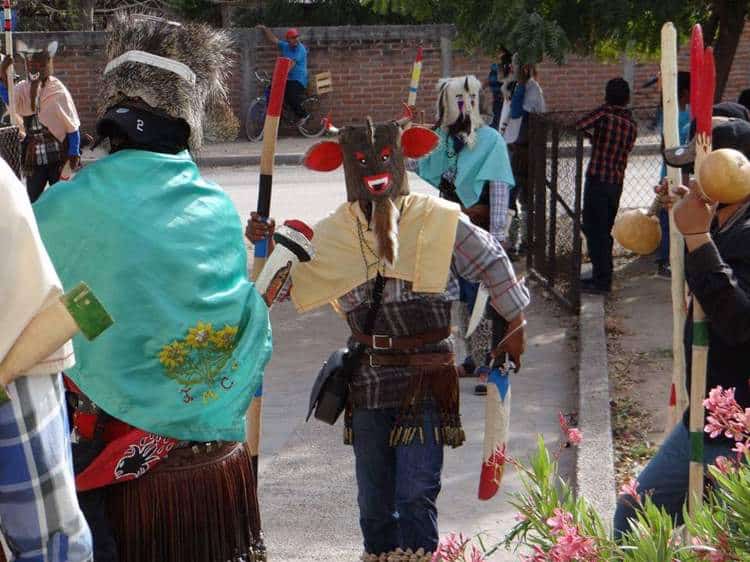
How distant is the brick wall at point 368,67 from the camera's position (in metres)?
20.9

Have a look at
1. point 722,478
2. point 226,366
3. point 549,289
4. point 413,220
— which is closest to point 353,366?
point 413,220

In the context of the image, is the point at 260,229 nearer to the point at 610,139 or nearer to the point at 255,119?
the point at 610,139

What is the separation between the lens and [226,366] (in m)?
3.48

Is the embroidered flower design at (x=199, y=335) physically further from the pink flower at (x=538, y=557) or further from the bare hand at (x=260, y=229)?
the pink flower at (x=538, y=557)

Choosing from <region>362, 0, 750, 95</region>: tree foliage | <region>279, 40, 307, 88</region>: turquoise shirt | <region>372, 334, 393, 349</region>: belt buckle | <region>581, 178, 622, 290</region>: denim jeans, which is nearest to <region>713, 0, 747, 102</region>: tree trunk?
<region>362, 0, 750, 95</region>: tree foliage

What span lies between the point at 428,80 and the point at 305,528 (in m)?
16.3

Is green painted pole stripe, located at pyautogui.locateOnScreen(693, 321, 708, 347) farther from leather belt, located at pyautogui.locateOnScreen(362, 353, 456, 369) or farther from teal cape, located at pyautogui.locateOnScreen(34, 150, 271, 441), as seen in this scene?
teal cape, located at pyautogui.locateOnScreen(34, 150, 271, 441)

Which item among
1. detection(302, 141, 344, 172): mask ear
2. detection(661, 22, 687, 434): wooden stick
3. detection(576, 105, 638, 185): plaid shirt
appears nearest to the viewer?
detection(661, 22, 687, 434): wooden stick

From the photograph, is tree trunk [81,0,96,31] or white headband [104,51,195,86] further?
tree trunk [81,0,96,31]

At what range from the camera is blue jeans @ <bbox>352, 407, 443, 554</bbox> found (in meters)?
4.20

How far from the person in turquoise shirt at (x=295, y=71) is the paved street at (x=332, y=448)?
10.1 m

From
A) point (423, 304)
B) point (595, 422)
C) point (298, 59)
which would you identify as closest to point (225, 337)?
point (423, 304)

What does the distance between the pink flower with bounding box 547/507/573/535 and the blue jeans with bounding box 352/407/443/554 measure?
5.74 feet

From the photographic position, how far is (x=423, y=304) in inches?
168
